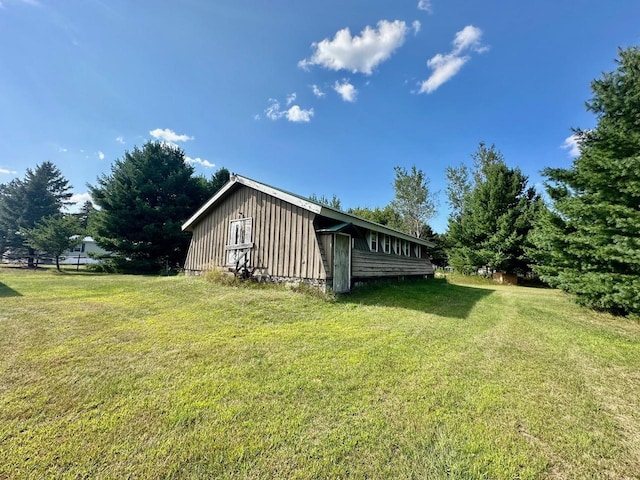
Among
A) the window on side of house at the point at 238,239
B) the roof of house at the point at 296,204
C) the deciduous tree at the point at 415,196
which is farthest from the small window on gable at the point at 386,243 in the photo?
the deciduous tree at the point at 415,196

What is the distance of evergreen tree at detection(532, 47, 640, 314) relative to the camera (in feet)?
21.2

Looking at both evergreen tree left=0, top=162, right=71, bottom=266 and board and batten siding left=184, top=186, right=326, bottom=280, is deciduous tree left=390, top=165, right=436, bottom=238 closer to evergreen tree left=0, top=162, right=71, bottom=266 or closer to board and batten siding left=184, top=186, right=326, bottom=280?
board and batten siding left=184, top=186, right=326, bottom=280

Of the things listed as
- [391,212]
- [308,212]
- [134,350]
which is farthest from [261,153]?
[391,212]

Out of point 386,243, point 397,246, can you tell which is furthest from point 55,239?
point 397,246

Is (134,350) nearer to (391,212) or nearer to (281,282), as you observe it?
(281,282)

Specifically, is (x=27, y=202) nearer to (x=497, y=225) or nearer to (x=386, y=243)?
(x=386, y=243)

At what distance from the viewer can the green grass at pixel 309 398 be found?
207cm

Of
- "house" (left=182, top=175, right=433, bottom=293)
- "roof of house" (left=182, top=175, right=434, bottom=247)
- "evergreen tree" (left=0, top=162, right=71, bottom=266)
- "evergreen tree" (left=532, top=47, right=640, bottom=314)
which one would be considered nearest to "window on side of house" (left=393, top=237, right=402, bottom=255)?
"house" (left=182, top=175, right=433, bottom=293)

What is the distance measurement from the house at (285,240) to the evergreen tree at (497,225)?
1031 centimetres

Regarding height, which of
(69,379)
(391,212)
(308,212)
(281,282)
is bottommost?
(69,379)

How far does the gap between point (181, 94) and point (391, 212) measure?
27307 mm

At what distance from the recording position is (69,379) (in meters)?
3.21

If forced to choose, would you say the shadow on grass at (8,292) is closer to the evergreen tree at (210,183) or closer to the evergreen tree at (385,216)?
the evergreen tree at (210,183)

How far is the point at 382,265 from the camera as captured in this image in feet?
41.8
